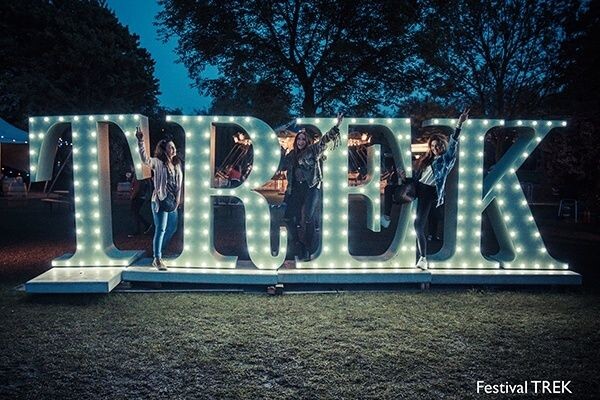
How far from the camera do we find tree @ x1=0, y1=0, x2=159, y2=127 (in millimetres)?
26344

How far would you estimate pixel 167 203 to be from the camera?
6.42 m

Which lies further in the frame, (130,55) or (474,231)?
(130,55)

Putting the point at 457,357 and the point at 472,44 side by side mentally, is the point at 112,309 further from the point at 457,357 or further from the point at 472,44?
the point at 472,44

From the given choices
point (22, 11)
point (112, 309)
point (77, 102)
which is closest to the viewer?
point (112, 309)

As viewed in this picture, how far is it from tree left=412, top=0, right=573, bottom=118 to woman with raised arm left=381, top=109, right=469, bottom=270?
15.1 m

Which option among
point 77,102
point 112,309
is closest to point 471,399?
point 112,309

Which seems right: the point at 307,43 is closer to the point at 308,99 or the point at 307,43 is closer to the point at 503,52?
the point at 308,99

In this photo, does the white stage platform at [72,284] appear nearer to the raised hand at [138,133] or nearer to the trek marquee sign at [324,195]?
the trek marquee sign at [324,195]

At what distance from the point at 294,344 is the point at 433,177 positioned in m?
3.25

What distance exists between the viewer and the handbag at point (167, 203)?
641 cm

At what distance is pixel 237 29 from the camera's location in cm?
1545

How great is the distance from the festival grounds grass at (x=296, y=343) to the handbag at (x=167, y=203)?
121cm

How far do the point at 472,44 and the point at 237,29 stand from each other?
1215cm

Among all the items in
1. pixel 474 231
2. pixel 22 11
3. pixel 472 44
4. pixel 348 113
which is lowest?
pixel 474 231
